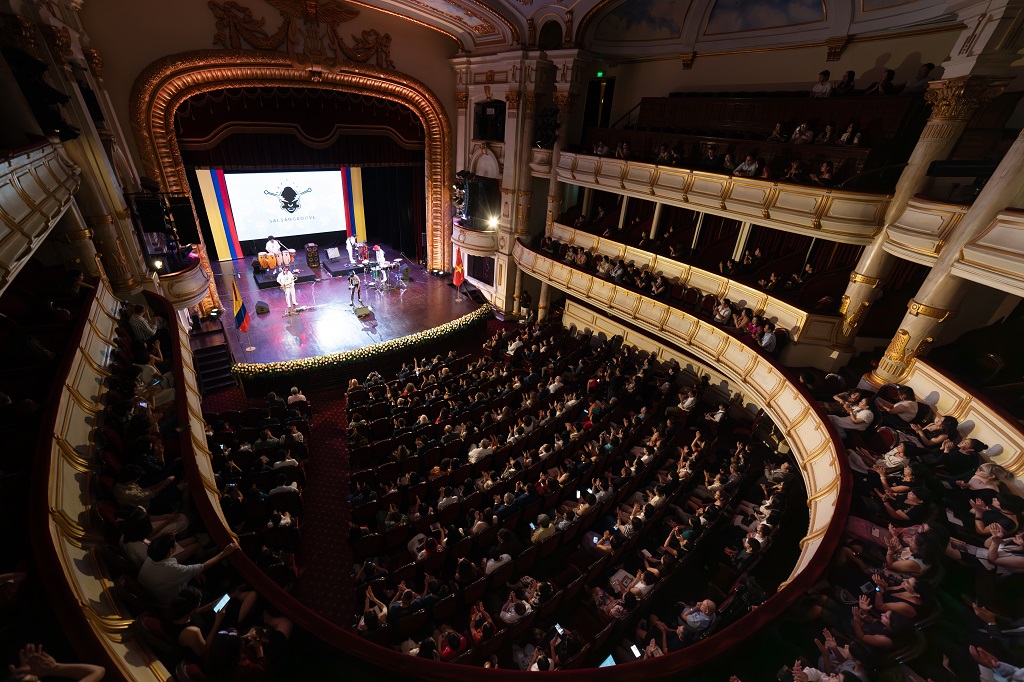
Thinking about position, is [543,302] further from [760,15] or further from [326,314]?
[760,15]

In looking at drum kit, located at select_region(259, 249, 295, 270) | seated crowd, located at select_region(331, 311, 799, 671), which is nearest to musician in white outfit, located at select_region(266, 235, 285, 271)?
drum kit, located at select_region(259, 249, 295, 270)

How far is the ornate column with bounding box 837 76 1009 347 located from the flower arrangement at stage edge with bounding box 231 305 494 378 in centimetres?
955

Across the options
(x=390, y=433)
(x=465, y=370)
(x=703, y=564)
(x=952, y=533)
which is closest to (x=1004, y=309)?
(x=952, y=533)

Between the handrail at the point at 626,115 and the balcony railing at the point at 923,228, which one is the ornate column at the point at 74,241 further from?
the handrail at the point at 626,115

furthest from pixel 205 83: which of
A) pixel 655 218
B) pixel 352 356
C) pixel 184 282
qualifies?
pixel 655 218

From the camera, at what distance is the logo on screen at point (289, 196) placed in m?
16.7

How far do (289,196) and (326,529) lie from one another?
574 inches

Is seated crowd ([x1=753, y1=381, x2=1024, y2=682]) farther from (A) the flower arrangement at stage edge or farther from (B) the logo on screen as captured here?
(B) the logo on screen

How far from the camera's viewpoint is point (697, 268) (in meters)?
10.2

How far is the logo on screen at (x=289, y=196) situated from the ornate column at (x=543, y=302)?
10.7 meters

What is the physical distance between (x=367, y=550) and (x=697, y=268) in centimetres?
908

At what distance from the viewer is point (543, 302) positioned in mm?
14750

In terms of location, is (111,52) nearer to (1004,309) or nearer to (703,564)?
(703,564)

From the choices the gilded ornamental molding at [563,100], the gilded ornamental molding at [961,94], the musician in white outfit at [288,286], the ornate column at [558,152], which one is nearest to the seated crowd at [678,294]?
the ornate column at [558,152]
